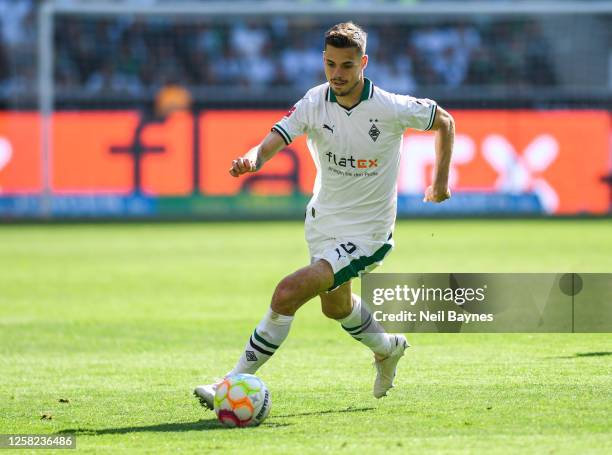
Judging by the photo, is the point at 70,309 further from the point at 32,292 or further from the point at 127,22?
the point at 127,22

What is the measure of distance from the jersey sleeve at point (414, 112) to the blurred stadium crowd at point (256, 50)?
20973mm

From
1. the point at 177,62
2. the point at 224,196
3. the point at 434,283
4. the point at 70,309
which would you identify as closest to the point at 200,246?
the point at 224,196

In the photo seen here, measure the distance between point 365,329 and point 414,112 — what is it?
1.40 meters

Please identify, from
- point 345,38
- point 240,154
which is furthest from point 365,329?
point 240,154

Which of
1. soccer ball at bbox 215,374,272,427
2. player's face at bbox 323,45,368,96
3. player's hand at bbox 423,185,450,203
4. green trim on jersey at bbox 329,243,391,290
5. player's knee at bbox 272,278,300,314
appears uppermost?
player's face at bbox 323,45,368,96

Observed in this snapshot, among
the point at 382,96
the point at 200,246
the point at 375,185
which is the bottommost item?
the point at 200,246

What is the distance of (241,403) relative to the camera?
6363 millimetres

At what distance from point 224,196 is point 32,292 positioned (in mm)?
10806

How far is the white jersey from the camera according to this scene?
23.1ft

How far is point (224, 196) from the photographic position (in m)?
24.9

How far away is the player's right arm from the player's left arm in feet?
3.07

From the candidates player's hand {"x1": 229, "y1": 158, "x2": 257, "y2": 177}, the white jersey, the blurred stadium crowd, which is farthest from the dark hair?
the blurred stadium crowd

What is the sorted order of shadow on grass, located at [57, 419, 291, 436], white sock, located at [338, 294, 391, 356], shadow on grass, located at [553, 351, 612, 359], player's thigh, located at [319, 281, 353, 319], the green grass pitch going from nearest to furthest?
the green grass pitch, shadow on grass, located at [57, 419, 291, 436], player's thigh, located at [319, 281, 353, 319], white sock, located at [338, 294, 391, 356], shadow on grass, located at [553, 351, 612, 359]

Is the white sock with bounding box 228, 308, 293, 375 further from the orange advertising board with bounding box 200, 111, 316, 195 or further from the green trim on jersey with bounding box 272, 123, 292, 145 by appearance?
the orange advertising board with bounding box 200, 111, 316, 195
